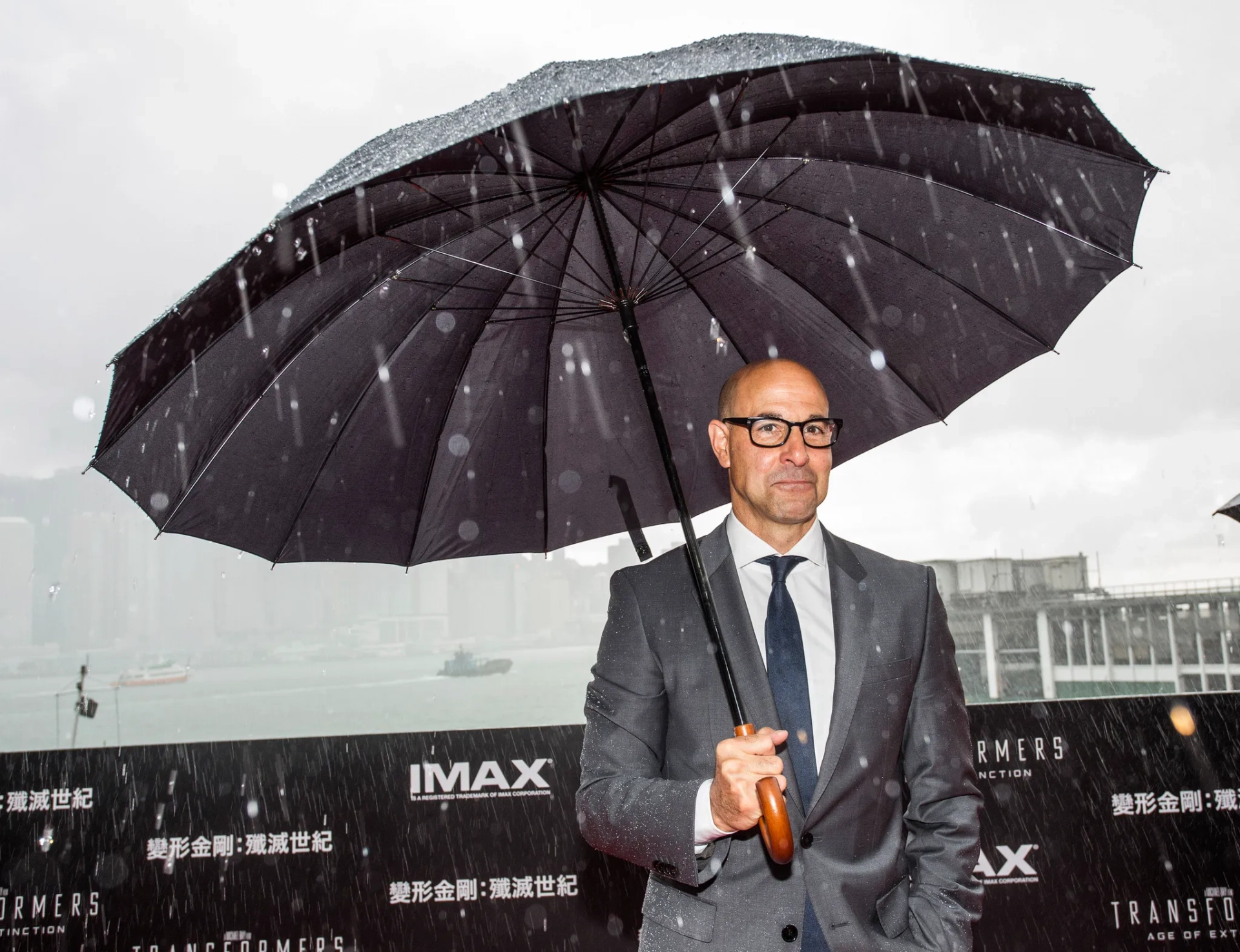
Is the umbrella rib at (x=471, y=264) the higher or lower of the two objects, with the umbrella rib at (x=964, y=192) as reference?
lower

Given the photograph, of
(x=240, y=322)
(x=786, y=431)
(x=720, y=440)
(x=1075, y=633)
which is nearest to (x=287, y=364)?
(x=240, y=322)

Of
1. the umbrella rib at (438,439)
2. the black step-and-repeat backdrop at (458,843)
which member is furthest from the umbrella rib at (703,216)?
the black step-and-repeat backdrop at (458,843)

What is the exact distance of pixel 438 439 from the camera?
8.36 ft

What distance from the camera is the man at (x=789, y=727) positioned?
1688 millimetres

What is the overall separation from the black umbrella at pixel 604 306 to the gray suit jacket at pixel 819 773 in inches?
5.0

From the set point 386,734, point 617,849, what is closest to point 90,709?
point 386,734

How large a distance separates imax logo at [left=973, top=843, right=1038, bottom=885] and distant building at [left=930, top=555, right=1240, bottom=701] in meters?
56.1

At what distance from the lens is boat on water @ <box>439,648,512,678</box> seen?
121 meters

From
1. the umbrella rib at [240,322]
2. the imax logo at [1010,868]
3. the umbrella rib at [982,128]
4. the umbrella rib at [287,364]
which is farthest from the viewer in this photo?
the imax logo at [1010,868]

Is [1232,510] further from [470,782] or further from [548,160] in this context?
[548,160]

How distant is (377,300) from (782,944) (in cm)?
165

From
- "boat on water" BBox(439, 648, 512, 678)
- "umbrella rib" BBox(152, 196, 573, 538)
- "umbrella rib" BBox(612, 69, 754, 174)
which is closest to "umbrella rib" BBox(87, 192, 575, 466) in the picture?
"umbrella rib" BBox(152, 196, 573, 538)

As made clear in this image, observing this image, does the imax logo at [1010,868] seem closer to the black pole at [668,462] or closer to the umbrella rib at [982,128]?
the black pole at [668,462]

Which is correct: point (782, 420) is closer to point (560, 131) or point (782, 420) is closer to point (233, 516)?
point (560, 131)
